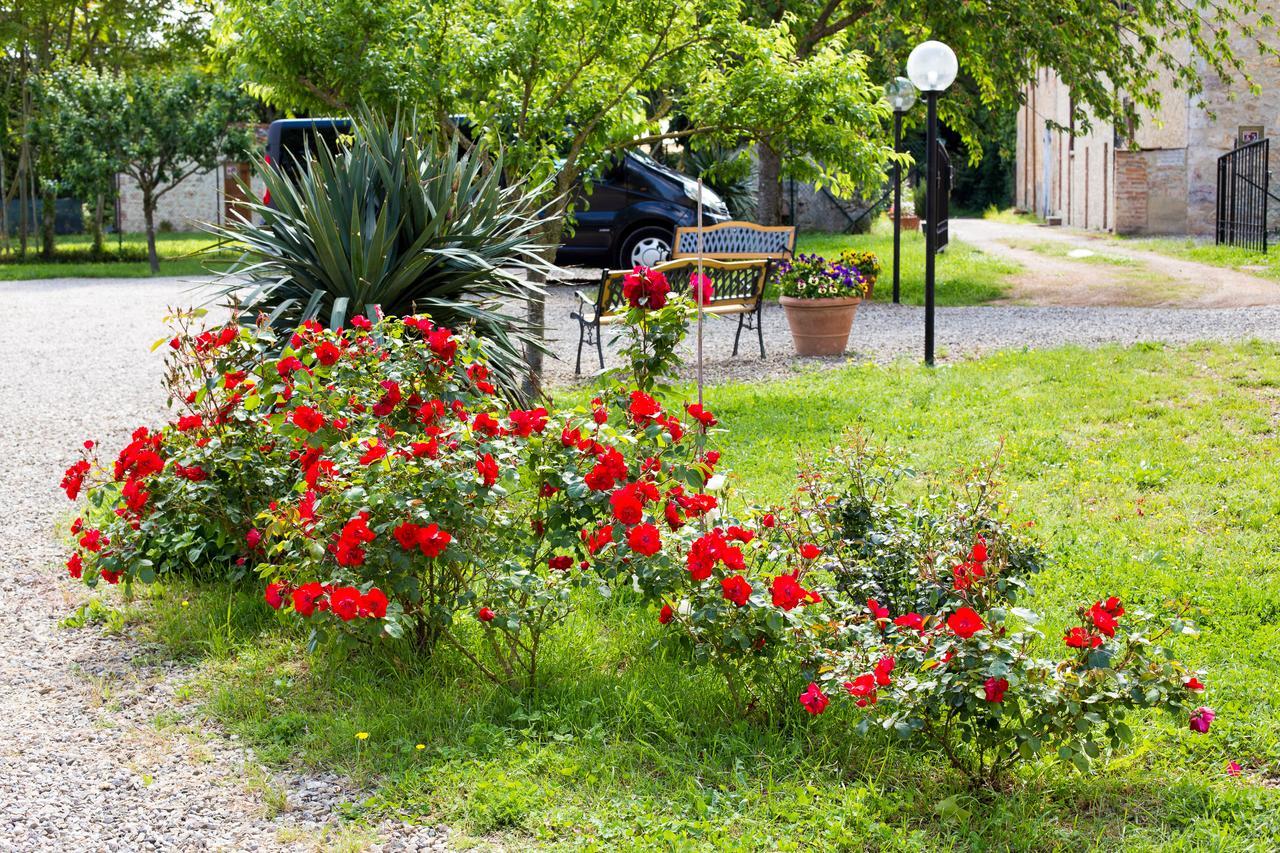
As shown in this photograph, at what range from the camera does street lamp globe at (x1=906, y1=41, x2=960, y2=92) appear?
30.7 feet

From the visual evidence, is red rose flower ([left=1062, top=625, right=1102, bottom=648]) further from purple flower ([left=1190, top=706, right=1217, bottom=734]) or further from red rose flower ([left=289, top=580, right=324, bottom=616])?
red rose flower ([left=289, top=580, right=324, bottom=616])

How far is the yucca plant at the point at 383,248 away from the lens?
568 cm

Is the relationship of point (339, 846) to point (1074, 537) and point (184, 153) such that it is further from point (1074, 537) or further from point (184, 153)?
point (184, 153)

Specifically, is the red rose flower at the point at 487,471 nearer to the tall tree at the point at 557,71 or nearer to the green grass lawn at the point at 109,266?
the tall tree at the point at 557,71

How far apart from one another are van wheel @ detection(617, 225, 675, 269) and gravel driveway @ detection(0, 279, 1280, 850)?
518 centimetres

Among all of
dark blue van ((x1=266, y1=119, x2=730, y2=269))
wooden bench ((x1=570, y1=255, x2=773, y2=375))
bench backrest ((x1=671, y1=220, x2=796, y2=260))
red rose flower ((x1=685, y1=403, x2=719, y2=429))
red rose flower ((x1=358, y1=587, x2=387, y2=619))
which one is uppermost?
dark blue van ((x1=266, y1=119, x2=730, y2=269))

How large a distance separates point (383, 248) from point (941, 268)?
12174mm

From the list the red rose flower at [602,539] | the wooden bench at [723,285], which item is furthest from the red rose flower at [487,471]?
the wooden bench at [723,285]

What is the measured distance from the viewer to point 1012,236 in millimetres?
26797

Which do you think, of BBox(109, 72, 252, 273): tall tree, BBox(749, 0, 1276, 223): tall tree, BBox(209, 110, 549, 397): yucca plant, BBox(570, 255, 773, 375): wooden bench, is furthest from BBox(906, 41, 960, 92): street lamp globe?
BBox(109, 72, 252, 273): tall tree

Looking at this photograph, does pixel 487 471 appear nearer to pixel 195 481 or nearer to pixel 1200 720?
pixel 195 481

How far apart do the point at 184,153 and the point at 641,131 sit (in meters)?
15.5

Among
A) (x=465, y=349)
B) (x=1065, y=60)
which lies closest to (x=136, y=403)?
(x=465, y=349)

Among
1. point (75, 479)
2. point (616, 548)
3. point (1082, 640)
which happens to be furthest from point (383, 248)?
point (1082, 640)
